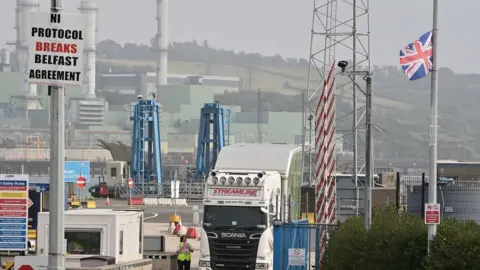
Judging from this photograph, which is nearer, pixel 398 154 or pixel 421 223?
pixel 421 223

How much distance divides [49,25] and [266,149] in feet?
69.0

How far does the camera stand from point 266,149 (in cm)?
3603

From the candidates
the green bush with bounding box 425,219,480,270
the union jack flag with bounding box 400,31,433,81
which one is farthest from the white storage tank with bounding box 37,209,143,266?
the green bush with bounding box 425,219,480,270

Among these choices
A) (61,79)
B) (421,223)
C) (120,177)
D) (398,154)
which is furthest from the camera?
(398,154)

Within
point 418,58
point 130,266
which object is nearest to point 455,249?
point 418,58

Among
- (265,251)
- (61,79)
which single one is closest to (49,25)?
(61,79)

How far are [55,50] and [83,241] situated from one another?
53.1ft

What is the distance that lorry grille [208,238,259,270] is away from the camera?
107 ft

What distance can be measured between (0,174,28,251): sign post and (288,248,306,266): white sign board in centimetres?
775

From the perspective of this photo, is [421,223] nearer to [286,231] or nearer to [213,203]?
[286,231]

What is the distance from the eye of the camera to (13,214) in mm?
33469

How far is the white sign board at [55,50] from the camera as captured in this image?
15.1 m

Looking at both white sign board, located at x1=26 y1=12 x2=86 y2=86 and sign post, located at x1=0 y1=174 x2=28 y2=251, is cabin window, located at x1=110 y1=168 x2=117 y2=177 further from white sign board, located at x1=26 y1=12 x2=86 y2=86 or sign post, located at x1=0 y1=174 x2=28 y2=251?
white sign board, located at x1=26 y1=12 x2=86 y2=86

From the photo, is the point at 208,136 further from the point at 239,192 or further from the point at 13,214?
the point at 239,192
